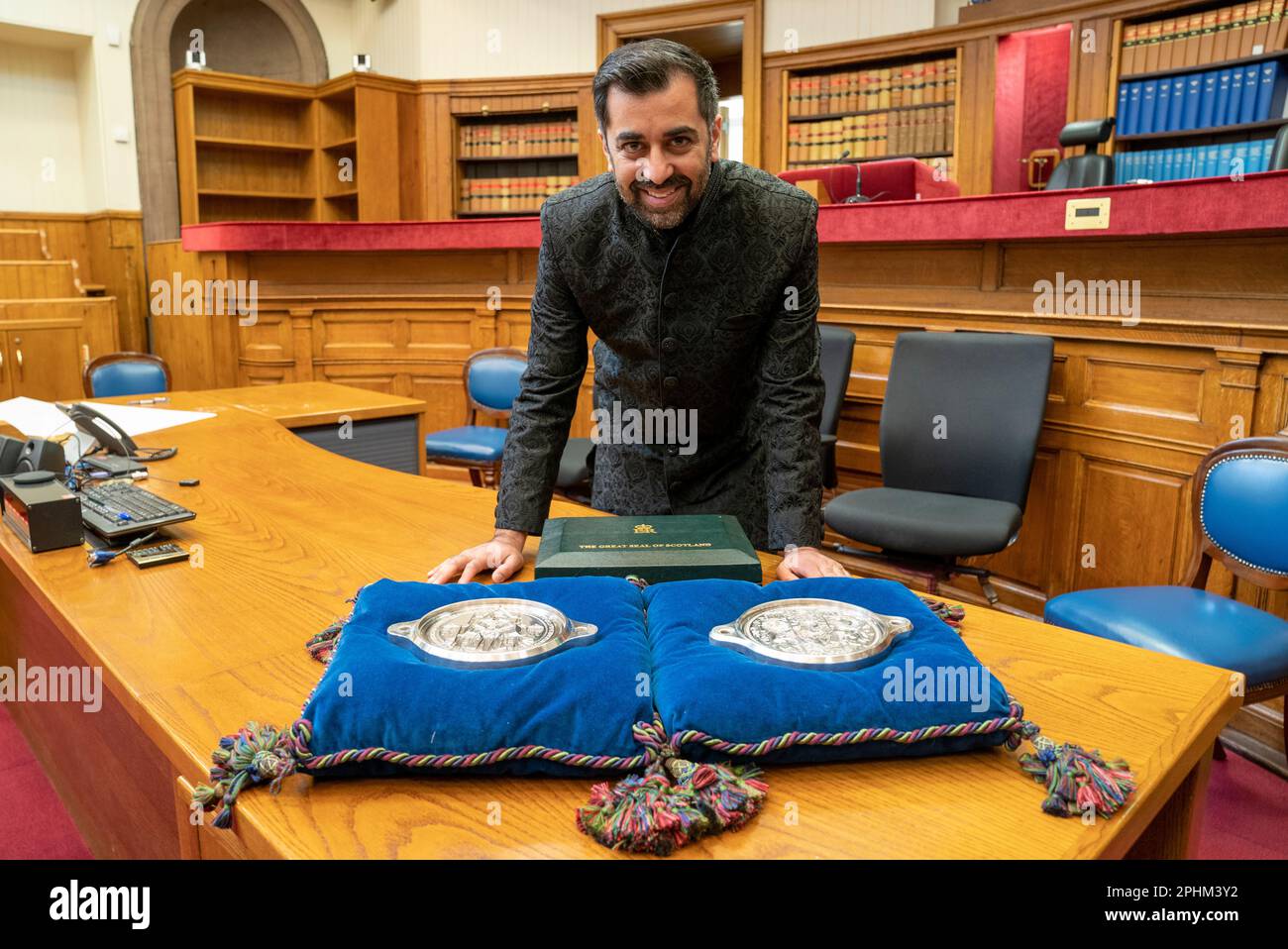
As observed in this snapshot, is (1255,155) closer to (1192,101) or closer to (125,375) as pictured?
(1192,101)

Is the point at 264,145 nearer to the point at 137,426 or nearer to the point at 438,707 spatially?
the point at 137,426

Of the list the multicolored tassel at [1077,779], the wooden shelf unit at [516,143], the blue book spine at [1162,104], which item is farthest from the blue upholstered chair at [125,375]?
the blue book spine at [1162,104]

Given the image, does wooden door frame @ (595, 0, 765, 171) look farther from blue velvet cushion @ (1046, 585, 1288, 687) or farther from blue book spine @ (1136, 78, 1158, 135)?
blue velvet cushion @ (1046, 585, 1288, 687)

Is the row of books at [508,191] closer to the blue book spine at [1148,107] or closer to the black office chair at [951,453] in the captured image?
the blue book spine at [1148,107]

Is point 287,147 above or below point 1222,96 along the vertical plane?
above

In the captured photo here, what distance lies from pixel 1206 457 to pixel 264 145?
318 inches

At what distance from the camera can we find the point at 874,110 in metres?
6.75

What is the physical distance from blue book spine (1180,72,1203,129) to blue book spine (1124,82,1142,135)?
25cm

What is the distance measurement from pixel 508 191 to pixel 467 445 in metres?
4.90

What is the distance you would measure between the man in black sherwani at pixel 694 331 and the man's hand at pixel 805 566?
0.06 feet

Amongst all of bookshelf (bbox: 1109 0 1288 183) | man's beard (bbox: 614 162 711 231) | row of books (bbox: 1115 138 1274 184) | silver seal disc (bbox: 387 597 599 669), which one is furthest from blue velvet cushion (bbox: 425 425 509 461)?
bookshelf (bbox: 1109 0 1288 183)

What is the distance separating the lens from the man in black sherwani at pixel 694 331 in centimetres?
145

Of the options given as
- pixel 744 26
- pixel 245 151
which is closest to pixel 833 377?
pixel 744 26
